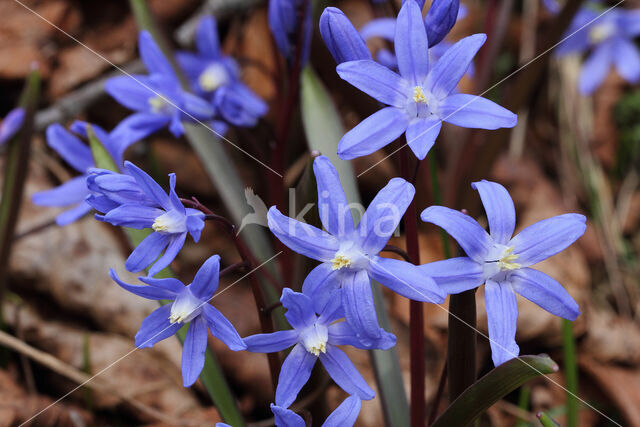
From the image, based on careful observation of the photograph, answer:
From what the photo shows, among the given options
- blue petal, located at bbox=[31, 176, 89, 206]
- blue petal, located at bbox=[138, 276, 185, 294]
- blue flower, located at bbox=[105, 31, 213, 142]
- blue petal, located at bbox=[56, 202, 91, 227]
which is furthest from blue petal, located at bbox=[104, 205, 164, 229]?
blue petal, located at bbox=[31, 176, 89, 206]

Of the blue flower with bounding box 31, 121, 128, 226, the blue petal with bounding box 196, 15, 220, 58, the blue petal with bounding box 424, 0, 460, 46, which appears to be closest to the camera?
the blue petal with bounding box 424, 0, 460, 46

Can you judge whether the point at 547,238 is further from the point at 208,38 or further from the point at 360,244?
the point at 208,38

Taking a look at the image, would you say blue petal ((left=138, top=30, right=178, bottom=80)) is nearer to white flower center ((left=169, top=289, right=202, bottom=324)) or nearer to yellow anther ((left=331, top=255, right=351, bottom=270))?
white flower center ((left=169, top=289, right=202, bottom=324))

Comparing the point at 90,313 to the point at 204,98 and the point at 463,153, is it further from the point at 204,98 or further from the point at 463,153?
the point at 463,153

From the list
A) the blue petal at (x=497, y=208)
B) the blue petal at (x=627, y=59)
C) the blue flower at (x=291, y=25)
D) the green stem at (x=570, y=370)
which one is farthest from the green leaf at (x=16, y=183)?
the blue petal at (x=627, y=59)

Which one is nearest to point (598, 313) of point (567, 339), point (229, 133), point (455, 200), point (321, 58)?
point (455, 200)

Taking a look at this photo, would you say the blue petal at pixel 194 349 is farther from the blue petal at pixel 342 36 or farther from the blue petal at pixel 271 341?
the blue petal at pixel 342 36

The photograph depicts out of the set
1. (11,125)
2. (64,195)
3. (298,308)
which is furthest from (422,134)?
(11,125)
